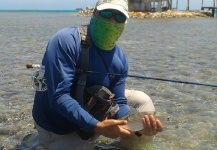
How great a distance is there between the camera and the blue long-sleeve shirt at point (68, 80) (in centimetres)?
346

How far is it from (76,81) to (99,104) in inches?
15.5

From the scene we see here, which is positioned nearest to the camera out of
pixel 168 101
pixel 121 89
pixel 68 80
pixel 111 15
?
pixel 68 80

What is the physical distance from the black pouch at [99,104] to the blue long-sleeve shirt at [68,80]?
101mm

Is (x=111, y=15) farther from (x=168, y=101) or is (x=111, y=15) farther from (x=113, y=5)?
(x=168, y=101)

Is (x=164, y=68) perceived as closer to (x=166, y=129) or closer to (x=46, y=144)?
(x=166, y=129)

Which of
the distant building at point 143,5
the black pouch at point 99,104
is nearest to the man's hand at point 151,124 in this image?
the black pouch at point 99,104

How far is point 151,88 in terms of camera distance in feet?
28.0

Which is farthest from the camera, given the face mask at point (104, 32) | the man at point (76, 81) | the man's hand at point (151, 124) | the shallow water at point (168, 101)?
the shallow water at point (168, 101)

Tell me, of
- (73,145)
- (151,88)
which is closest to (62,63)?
(73,145)

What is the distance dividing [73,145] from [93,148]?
1.99 feet

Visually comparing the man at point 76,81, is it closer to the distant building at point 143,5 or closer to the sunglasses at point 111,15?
the sunglasses at point 111,15

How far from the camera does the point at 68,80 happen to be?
3549mm

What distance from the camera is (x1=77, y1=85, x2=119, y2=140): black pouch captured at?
12.8ft

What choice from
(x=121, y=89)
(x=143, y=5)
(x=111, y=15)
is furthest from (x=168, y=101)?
(x=143, y=5)
